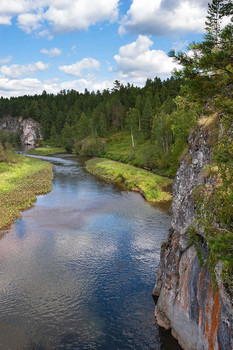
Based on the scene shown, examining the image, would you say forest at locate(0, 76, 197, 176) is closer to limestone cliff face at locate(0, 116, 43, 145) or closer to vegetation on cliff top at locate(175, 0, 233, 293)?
limestone cliff face at locate(0, 116, 43, 145)

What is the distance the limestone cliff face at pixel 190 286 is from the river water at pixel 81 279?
4.95 ft

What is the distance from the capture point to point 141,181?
4947cm

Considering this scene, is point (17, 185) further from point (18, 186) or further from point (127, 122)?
point (127, 122)

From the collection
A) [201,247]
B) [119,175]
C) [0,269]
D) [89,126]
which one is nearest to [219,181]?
[201,247]

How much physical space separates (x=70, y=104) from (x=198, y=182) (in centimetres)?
17499

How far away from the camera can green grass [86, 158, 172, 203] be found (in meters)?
41.7

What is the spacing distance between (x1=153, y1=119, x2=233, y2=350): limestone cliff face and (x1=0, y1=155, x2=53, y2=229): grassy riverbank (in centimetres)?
2135

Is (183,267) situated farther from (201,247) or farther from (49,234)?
(49,234)

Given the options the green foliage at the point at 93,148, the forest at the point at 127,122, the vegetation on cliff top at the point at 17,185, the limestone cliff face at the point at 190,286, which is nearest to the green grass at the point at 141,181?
the forest at the point at 127,122

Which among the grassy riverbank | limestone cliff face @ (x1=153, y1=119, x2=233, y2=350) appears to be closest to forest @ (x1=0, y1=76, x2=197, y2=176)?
limestone cliff face @ (x1=153, y1=119, x2=233, y2=350)

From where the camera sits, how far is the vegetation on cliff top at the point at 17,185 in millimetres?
34938

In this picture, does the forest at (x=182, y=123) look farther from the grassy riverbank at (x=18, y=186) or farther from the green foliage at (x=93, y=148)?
the grassy riverbank at (x=18, y=186)

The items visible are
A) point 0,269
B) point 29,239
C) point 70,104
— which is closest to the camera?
point 0,269

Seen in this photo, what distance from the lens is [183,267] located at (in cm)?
1476
